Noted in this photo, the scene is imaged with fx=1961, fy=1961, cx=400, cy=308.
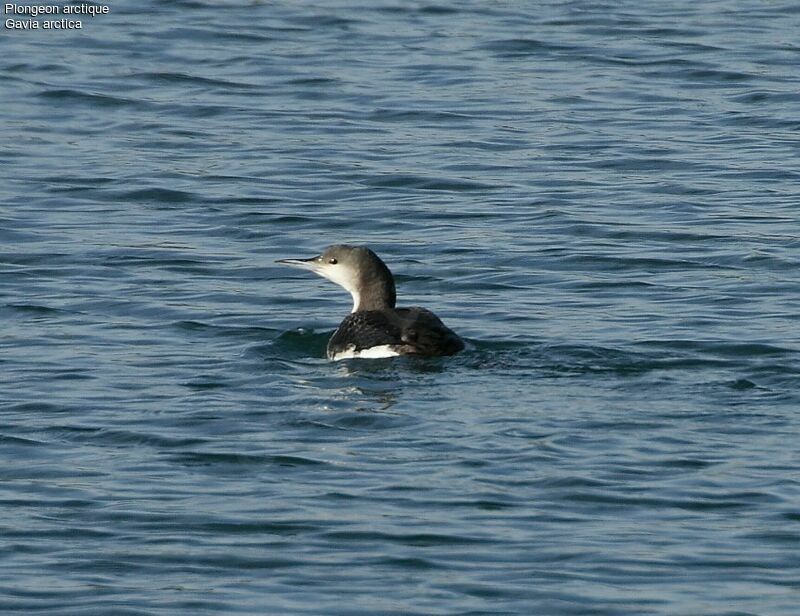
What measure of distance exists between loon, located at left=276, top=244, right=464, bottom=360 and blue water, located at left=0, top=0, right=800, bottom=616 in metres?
0.13

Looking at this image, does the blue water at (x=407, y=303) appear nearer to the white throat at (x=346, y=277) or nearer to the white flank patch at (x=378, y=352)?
the white flank patch at (x=378, y=352)

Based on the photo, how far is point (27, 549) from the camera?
26.6 ft

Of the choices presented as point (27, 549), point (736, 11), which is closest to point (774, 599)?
point (27, 549)

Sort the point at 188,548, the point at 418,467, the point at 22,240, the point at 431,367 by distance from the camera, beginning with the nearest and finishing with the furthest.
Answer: the point at 188,548, the point at 418,467, the point at 431,367, the point at 22,240

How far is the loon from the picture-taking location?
1084cm

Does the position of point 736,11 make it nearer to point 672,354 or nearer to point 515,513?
point 672,354

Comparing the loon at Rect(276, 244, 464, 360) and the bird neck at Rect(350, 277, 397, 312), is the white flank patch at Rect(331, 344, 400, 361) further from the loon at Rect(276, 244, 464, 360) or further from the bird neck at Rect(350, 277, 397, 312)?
the bird neck at Rect(350, 277, 397, 312)

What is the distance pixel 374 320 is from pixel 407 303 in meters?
2.00

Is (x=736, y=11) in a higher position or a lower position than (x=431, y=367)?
higher

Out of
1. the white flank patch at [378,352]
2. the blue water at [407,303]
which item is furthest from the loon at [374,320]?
the blue water at [407,303]

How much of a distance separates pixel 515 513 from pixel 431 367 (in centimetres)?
239

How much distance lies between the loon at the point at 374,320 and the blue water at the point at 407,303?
134 mm

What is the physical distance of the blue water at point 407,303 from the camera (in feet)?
26.2

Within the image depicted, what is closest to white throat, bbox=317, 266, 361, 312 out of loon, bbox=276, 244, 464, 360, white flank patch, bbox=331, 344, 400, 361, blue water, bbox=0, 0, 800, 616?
loon, bbox=276, 244, 464, 360
